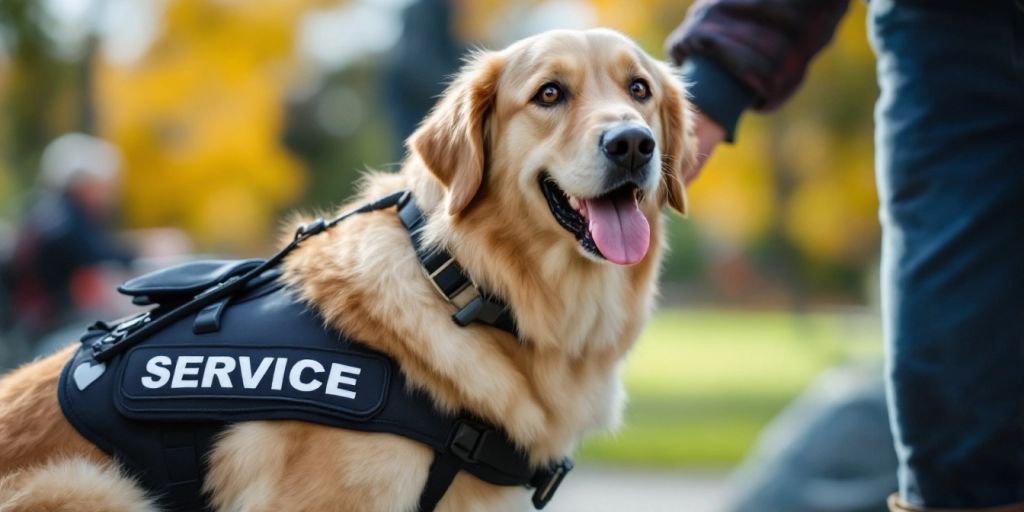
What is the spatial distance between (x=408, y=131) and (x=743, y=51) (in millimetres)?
2779

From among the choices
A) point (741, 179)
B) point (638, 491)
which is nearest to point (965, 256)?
point (638, 491)

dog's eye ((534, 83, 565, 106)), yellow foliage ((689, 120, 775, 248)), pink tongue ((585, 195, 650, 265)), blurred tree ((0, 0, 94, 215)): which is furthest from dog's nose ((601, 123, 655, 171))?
blurred tree ((0, 0, 94, 215))

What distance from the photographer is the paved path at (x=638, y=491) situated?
22.0ft

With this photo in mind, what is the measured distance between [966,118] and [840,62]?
1029 centimetres

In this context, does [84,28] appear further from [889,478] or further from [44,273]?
[889,478]

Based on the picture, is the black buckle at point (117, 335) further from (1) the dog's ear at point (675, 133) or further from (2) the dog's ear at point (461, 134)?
(1) the dog's ear at point (675, 133)

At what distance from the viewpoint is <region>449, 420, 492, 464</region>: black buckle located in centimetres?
262

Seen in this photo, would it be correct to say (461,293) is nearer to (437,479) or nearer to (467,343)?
(467,343)

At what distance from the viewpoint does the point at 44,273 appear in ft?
27.3

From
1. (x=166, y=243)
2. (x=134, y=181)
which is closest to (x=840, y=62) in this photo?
(x=166, y=243)

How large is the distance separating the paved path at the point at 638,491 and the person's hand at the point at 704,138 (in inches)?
125

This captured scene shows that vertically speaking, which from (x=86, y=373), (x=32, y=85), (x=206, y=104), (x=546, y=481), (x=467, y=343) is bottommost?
(x=32, y=85)

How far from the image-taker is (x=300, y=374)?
2611 mm

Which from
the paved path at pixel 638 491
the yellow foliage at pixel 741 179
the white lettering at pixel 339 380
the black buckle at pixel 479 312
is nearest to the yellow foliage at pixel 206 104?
the yellow foliage at pixel 741 179
